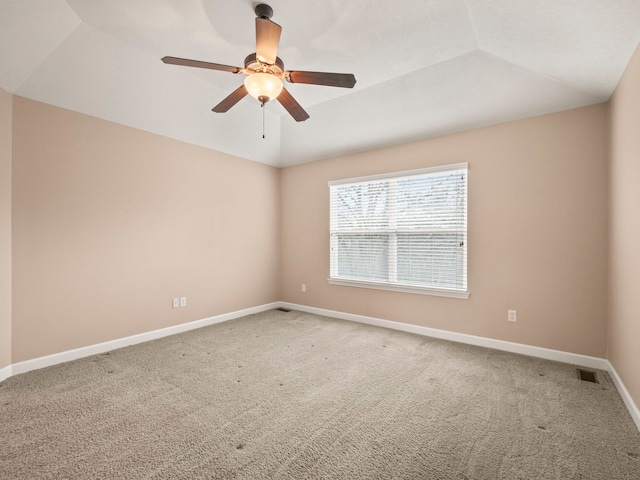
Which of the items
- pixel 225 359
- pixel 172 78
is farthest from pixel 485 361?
pixel 172 78

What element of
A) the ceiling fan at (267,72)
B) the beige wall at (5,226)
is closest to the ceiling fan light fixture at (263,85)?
the ceiling fan at (267,72)

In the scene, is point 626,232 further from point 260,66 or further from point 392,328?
point 260,66

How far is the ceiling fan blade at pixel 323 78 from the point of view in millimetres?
2078

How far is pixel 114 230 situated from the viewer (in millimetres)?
3428

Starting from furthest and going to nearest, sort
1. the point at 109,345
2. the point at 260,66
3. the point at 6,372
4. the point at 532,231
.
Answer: the point at 109,345 → the point at 532,231 → the point at 6,372 → the point at 260,66

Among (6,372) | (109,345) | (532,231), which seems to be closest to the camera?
(6,372)

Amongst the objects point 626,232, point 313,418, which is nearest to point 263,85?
point 313,418

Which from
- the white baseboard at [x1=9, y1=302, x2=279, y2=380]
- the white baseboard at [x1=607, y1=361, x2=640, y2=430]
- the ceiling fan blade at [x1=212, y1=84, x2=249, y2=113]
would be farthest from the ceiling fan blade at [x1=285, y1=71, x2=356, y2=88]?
the white baseboard at [x1=9, y1=302, x2=279, y2=380]

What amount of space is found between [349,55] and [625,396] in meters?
3.51

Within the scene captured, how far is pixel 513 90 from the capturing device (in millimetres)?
2973

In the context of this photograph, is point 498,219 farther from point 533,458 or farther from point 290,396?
point 290,396

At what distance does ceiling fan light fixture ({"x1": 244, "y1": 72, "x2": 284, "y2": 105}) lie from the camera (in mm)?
2133

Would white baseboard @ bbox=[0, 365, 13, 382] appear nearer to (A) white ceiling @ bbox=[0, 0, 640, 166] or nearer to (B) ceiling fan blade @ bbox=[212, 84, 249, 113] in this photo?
(A) white ceiling @ bbox=[0, 0, 640, 166]

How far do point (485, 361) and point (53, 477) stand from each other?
11.2 feet
